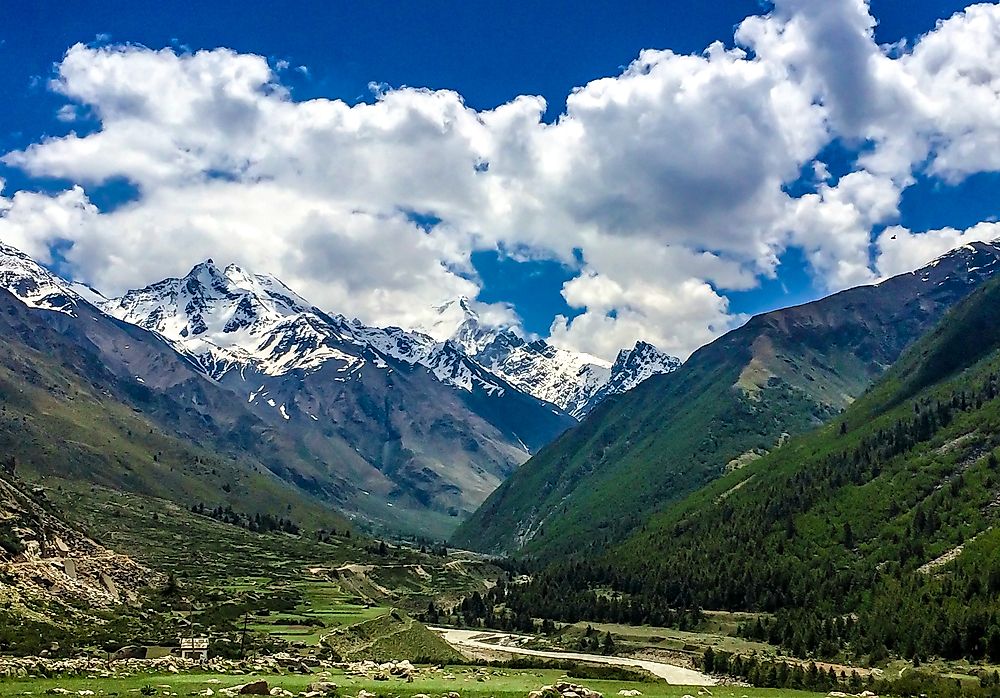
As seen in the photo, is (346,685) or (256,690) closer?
(256,690)

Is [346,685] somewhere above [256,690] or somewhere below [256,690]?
below

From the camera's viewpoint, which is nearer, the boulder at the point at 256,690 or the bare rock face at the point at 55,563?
the boulder at the point at 256,690

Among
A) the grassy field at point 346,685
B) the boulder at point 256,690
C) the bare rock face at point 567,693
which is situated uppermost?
the bare rock face at point 567,693

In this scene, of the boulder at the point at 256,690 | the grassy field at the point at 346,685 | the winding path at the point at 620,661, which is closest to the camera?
the boulder at the point at 256,690

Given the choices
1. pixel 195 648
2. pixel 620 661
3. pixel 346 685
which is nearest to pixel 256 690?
pixel 346 685

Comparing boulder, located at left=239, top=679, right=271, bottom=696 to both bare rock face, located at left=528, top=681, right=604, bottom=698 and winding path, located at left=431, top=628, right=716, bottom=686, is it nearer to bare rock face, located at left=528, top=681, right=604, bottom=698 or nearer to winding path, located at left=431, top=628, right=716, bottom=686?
bare rock face, located at left=528, top=681, right=604, bottom=698

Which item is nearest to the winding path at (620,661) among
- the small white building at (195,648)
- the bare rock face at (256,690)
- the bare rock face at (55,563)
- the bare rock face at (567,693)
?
the bare rock face at (567,693)

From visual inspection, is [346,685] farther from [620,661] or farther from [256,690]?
[620,661]

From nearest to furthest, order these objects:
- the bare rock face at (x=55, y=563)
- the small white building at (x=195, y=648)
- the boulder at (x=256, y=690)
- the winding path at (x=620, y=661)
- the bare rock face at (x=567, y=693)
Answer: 1. the boulder at (x=256, y=690)
2. the bare rock face at (x=567, y=693)
3. the small white building at (x=195, y=648)
4. the winding path at (x=620, y=661)
5. the bare rock face at (x=55, y=563)

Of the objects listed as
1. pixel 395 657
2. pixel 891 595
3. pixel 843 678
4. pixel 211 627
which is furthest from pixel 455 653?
pixel 891 595

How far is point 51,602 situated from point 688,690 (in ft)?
335

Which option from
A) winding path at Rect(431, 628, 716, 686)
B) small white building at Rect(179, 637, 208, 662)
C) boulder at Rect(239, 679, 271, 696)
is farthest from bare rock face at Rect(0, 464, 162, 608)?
boulder at Rect(239, 679, 271, 696)

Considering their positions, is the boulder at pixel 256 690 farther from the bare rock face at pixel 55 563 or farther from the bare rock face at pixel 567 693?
the bare rock face at pixel 55 563

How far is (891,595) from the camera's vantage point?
632 feet
